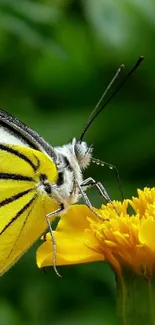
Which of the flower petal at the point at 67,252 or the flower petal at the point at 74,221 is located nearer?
the flower petal at the point at 67,252

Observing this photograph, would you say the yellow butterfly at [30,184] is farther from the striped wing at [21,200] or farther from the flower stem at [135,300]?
the flower stem at [135,300]

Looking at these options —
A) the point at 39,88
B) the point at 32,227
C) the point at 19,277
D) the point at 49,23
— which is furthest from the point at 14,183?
the point at 39,88

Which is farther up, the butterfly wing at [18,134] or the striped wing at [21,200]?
the butterfly wing at [18,134]

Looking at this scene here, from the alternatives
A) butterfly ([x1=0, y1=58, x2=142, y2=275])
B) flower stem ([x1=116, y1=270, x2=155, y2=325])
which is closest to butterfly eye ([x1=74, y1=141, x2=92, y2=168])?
butterfly ([x1=0, y1=58, x2=142, y2=275])

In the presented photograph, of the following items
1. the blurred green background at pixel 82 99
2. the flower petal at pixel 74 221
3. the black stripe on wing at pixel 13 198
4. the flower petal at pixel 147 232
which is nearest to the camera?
the flower petal at pixel 147 232

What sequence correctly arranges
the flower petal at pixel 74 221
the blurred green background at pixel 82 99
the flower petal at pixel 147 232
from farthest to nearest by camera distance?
the blurred green background at pixel 82 99
the flower petal at pixel 74 221
the flower petal at pixel 147 232

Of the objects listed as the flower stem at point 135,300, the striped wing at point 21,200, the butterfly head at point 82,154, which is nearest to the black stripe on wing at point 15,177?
the striped wing at point 21,200

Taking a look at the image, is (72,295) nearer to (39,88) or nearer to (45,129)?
(45,129)

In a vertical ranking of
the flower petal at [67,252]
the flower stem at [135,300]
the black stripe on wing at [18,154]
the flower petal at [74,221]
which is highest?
the black stripe on wing at [18,154]
